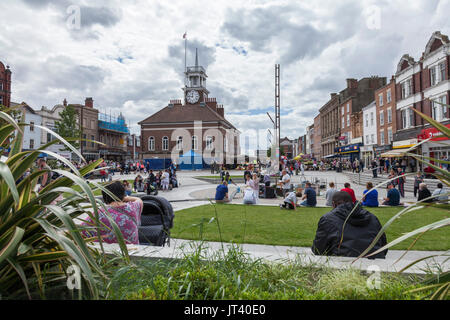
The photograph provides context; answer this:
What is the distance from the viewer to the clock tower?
68.9 meters

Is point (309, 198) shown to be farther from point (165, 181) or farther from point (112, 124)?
point (112, 124)

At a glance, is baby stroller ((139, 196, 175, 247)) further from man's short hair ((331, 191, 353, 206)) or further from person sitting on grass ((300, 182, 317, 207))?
person sitting on grass ((300, 182, 317, 207))

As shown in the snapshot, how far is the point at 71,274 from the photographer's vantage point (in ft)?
5.69

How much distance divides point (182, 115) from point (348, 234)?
6213 centimetres

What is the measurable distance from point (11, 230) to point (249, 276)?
63.7 inches

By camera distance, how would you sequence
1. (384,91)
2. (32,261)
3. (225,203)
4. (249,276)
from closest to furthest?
(32,261) → (249,276) → (225,203) → (384,91)

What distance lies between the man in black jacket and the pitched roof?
5873 centimetres

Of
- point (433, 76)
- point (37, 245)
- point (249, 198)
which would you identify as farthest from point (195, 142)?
point (37, 245)

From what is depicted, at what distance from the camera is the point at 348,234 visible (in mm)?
4434

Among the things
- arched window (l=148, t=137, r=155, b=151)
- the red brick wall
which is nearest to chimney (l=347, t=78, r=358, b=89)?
the red brick wall

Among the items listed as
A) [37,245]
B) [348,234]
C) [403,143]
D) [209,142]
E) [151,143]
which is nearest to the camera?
[37,245]
